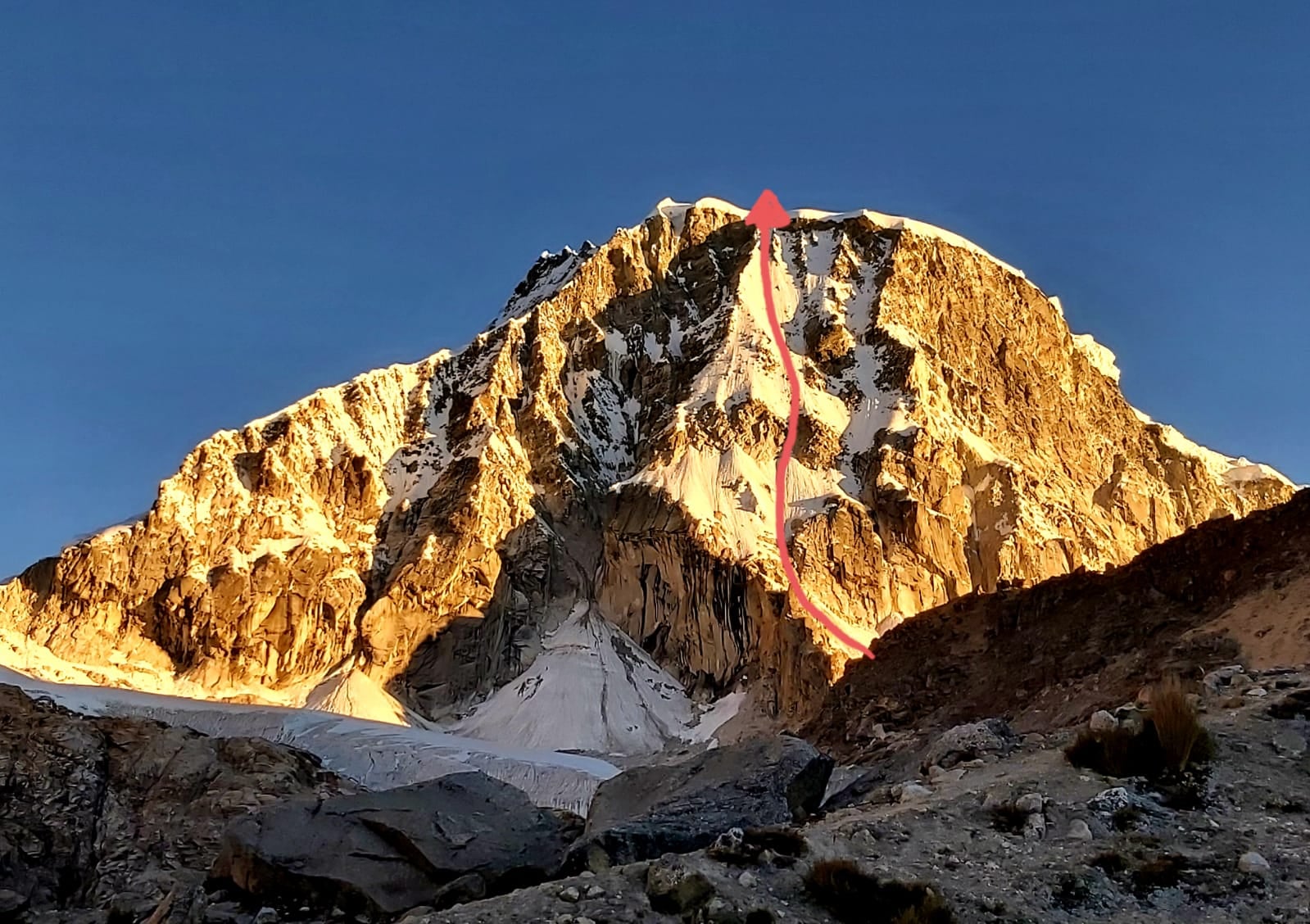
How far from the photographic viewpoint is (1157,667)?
32938 millimetres

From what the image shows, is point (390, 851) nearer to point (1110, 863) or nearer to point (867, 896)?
point (867, 896)

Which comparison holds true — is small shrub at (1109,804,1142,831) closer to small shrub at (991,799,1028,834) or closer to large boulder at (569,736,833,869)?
small shrub at (991,799,1028,834)

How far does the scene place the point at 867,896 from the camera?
11.0m

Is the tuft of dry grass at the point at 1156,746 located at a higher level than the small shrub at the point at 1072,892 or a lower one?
higher

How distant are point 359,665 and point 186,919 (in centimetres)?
11373

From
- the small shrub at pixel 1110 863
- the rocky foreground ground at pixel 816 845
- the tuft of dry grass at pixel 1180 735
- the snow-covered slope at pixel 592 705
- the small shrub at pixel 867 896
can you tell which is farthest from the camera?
the snow-covered slope at pixel 592 705

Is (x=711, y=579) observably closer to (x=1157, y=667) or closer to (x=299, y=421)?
(x=299, y=421)

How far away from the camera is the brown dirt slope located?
1293 inches

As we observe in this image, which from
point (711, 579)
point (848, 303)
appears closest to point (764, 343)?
point (848, 303)

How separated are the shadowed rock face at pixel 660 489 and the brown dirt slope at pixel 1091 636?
49295mm

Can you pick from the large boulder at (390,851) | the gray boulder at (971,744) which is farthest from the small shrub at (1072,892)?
the large boulder at (390,851)

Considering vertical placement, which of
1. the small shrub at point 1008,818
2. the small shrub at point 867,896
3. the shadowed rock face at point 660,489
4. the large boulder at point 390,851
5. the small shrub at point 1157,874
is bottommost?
the large boulder at point 390,851

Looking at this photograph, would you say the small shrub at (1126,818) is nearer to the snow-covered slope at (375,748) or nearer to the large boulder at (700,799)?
the large boulder at (700,799)

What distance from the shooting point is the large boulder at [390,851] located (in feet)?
51.3
